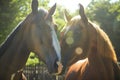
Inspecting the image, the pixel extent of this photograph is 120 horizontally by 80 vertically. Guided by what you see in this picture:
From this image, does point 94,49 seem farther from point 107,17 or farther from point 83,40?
point 107,17

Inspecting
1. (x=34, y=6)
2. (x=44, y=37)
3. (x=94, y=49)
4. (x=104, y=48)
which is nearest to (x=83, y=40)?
(x=94, y=49)

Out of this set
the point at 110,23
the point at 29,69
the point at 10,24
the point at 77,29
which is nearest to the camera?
the point at 77,29

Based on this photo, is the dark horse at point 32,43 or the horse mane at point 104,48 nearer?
the dark horse at point 32,43

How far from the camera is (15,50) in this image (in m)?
5.10

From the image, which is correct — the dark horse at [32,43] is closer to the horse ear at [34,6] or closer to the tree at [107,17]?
the horse ear at [34,6]

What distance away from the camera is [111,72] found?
5.27 m

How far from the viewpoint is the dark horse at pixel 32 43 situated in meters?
4.79

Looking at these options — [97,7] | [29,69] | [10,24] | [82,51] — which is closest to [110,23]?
[97,7]

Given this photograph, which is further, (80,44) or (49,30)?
(80,44)

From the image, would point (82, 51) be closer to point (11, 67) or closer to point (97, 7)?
point (11, 67)

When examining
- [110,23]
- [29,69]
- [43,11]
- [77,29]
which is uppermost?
[43,11]

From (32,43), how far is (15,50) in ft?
1.08

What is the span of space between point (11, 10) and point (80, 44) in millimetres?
8342

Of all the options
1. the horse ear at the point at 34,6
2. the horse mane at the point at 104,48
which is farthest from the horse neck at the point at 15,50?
the horse mane at the point at 104,48
